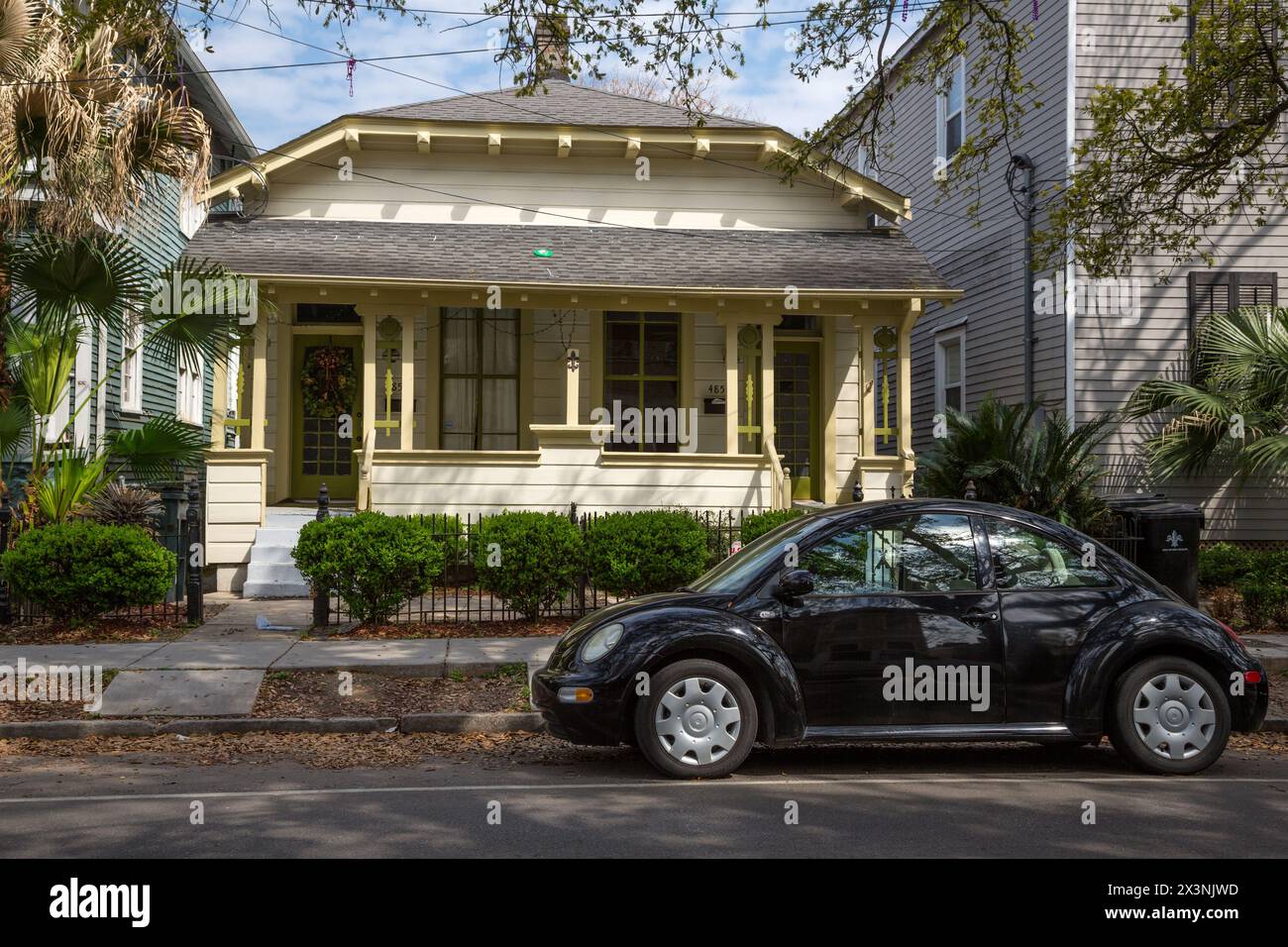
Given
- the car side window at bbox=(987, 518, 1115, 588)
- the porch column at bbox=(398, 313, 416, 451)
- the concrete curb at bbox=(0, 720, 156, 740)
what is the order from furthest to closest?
the porch column at bbox=(398, 313, 416, 451) → the concrete curb at bbox=(0, 720, 156, 740) → the car side window at bbox=(987, 518, 1115, 588)

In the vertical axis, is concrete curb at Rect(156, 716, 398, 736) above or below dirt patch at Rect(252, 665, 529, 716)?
below

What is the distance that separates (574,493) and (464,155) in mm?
5709

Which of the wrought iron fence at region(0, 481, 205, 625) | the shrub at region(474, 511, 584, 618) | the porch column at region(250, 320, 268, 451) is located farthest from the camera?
the porch column at region(250, 320, 268, 451)

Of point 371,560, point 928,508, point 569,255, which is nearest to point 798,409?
point 569,255

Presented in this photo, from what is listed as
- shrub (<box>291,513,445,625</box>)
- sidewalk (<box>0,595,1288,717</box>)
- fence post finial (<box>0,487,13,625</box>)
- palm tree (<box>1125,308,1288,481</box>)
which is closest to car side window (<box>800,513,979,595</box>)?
sidewalk (<box>0,595,1288,717</box>)

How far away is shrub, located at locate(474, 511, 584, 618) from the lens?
11984 mm

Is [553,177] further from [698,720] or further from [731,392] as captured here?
[698,720]

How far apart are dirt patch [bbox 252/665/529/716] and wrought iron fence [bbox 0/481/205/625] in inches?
120

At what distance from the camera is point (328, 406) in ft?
61.0

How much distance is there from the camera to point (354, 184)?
58.5ft

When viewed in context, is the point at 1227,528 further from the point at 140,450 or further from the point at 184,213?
the point at 184,213

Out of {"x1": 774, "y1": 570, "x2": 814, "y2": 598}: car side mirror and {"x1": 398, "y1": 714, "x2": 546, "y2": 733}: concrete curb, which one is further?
{"x1": 398, "y1": 714, "x2": 546, "y2": 733}: concrete curb

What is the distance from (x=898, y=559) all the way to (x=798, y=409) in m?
12.1

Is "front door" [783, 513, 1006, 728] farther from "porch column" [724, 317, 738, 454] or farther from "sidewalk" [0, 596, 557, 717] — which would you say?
"porch column" [724, 317, 738, 454]
